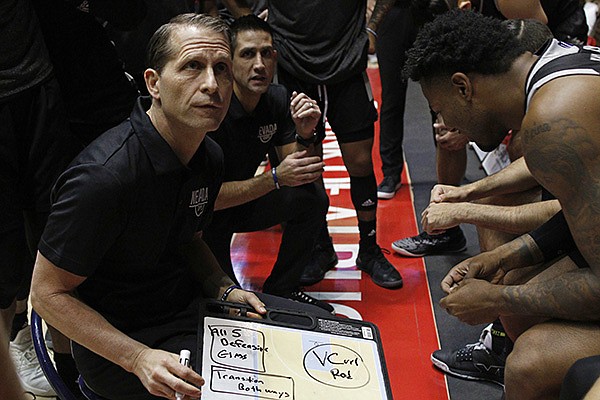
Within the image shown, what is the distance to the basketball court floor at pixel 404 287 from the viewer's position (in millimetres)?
2693

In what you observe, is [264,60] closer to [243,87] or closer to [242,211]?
[243,87]

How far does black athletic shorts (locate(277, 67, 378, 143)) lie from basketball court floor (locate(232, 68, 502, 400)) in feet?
2.27

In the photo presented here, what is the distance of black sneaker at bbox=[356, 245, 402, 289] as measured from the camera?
11.0ft

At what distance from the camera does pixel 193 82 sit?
1.89 meters

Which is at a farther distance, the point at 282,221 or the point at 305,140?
Answer: the point at 282,221

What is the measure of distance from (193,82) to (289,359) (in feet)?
2.45

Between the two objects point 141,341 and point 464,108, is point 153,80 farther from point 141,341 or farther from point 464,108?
point 464,108

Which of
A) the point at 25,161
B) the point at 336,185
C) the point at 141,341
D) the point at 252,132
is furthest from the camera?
the point at 336,185

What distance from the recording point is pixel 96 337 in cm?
173

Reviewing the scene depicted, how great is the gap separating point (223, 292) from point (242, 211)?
89 centimetres

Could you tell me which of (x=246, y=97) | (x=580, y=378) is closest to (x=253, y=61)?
(x=246, y=97)

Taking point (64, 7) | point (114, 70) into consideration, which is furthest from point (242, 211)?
point (64, 7)

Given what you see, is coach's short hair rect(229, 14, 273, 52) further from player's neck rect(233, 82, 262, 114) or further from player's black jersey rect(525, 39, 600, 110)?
player's black jersey rect(525, 39, 600, 110)

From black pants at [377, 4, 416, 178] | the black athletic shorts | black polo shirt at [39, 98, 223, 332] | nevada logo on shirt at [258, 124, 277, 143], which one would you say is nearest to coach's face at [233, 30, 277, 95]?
nevada logo on shirt at [258, 124, 277, 143]
